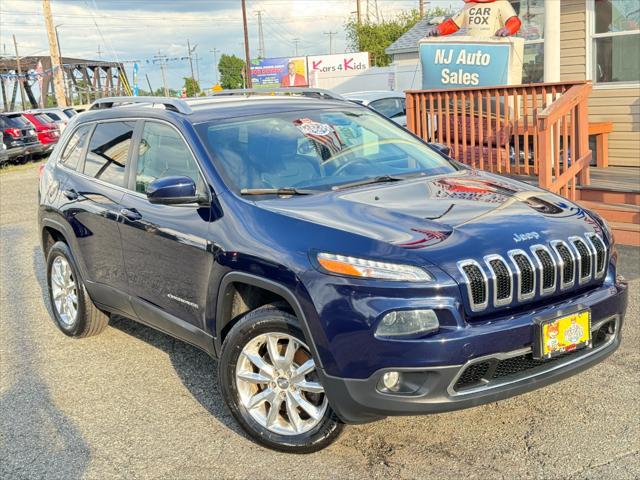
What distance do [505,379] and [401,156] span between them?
1936 mm

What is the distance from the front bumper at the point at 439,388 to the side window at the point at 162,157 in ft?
5.18

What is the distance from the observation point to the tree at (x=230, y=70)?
91.6 meters

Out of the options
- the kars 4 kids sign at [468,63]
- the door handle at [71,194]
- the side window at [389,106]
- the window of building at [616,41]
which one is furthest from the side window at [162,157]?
the side window at [389,106]

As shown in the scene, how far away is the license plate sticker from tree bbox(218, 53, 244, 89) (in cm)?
8775

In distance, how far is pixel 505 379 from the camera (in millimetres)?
3533

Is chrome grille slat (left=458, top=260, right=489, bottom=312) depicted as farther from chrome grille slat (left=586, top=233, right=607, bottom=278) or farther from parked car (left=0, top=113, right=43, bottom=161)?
parked car (left=0, top=113, right=43, bottom=161)

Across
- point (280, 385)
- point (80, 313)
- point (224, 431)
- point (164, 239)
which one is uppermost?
point (164, 239)

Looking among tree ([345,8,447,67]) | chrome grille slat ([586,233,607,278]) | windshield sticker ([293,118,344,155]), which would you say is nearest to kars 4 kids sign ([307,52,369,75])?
tree ([345,8,447,67])

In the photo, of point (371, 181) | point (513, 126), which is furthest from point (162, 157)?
point (513, 126)

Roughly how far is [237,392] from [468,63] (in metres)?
6.68

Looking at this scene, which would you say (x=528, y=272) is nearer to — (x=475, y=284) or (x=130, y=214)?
(x=475, y=284)

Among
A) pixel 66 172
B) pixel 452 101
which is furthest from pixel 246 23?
pixel 66 172

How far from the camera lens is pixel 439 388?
3.40 metres

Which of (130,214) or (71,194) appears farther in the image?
(71,194)
